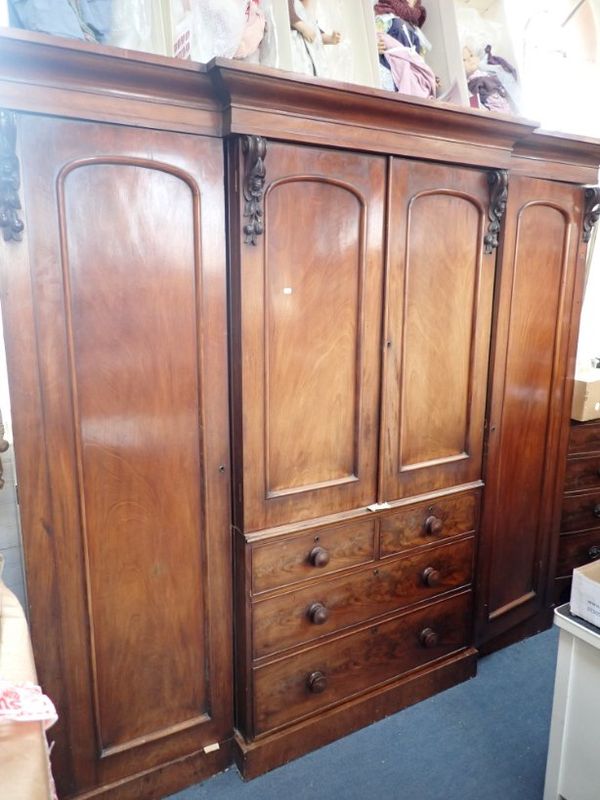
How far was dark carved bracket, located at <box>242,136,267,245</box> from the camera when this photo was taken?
1352mm

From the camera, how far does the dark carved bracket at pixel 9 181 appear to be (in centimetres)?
114

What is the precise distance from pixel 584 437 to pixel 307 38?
183 centimetres

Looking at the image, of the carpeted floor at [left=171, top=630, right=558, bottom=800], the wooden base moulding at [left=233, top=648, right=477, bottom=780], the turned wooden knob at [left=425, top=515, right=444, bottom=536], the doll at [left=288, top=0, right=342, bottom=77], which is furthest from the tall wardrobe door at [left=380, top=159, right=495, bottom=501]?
the carpeted floor at [left=171, top=630, right=558, bottom=800]

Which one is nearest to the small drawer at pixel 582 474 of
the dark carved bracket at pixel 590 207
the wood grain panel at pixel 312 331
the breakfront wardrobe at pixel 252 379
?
the breakfront wardrobe at pixel 252 379

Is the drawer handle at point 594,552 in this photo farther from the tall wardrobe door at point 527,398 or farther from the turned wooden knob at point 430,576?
the turned wooden knob at point 430,576

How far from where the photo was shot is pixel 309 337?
1574 millimetres

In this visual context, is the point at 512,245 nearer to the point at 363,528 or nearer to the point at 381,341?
the point at 381,341

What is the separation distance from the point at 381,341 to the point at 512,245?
24.9 inches

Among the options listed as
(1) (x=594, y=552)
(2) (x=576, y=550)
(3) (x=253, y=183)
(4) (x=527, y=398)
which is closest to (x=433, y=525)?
(4) (x=527, y=398)

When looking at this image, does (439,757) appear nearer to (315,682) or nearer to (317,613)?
(315,682)

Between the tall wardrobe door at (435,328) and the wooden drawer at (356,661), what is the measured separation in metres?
0.48

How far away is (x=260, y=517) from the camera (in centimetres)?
157

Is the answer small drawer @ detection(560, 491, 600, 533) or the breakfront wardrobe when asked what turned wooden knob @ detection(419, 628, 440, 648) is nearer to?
the breakfront wardrobe

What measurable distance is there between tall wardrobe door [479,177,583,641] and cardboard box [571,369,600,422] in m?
0.06
